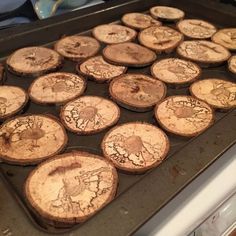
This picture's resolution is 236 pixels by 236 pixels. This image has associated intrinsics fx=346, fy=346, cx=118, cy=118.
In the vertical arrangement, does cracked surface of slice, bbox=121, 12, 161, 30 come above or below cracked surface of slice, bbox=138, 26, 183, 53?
above

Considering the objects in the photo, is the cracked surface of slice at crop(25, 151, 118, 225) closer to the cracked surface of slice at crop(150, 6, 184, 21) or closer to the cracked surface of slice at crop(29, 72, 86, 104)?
the cracked surface of slice at crop(29, 72, 86, 104)

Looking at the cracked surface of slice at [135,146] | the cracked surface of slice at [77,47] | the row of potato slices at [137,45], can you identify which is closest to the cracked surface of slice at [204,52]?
the row of potato slices at [137,45]

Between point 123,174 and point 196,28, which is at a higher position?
point 196,28

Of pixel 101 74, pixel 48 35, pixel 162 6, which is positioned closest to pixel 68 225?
pixel 101 74

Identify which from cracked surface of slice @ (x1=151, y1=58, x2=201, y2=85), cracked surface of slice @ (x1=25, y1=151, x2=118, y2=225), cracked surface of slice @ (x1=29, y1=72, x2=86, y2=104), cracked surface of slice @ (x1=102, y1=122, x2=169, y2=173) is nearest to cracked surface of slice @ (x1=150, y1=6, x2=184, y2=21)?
cracked surface of slice @ (x1=151, y1=58, x2=201, y2=85)

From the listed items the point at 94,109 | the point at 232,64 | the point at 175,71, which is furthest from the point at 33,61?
the point at 232,64

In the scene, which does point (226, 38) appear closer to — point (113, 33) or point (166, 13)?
point (166, 13)
